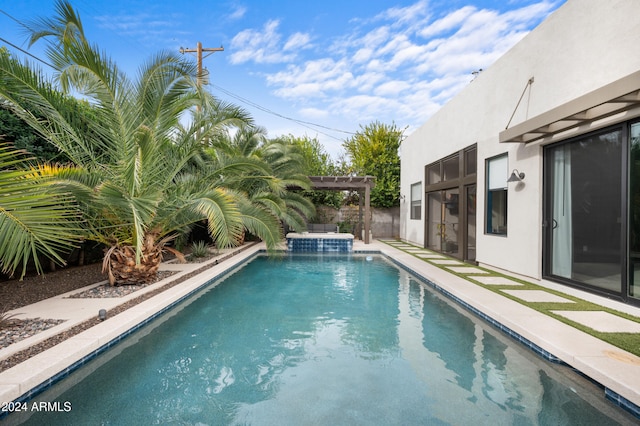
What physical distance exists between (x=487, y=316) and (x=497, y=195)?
458 cm

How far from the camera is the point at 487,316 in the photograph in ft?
16.0

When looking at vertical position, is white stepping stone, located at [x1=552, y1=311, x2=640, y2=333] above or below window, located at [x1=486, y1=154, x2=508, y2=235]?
below

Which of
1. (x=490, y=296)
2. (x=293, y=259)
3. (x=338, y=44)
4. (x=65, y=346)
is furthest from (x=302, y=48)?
(x=65, y=346)

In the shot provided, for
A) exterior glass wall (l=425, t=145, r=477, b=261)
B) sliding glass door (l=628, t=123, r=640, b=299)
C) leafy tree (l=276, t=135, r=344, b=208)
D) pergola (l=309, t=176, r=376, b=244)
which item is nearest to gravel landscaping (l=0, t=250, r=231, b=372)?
sliding glass door (l=628, t=123, r=640, b=299)

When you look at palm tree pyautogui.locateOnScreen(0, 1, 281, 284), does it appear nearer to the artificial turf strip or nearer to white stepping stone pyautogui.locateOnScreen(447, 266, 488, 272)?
the artificial turf strip

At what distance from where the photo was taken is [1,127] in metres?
5.46

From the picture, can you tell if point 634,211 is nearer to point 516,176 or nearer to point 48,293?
point 516,176

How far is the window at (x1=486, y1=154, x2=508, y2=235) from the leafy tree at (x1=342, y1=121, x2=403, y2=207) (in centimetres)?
1025

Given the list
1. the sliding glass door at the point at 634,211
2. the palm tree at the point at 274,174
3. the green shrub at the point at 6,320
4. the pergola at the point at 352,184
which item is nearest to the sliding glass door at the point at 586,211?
the sliding glass door at the point at 634,211

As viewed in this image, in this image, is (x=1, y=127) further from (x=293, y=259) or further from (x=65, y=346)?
(x=293, y=259)

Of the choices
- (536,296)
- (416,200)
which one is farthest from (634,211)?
(416,200)

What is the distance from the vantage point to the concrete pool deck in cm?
281

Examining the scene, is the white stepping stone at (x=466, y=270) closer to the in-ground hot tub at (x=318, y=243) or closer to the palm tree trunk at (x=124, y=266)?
the in-ground hot tub at (x=318, y=243)

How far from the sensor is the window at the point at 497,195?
26.5 feet
